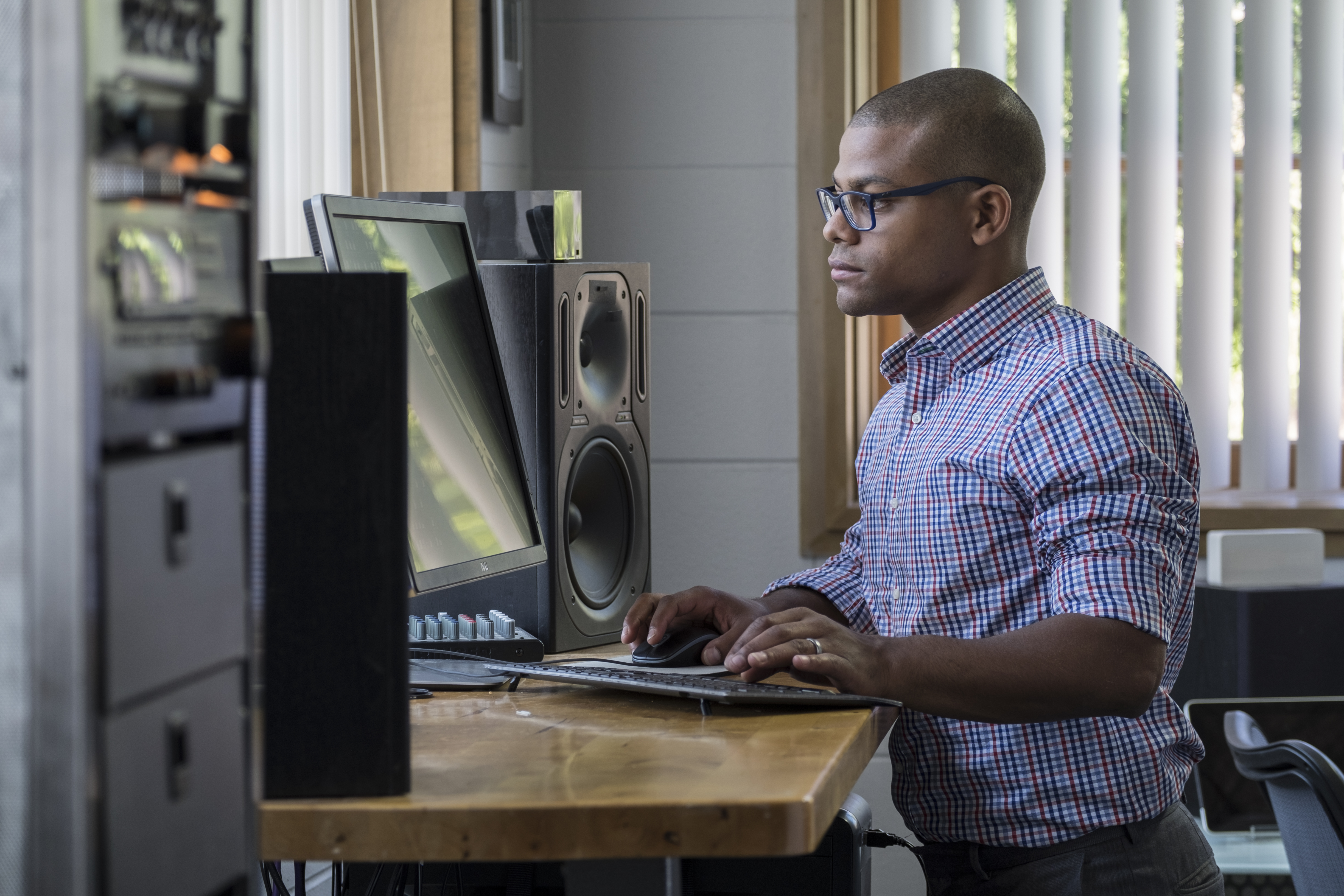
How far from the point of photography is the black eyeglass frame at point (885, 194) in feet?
5.68

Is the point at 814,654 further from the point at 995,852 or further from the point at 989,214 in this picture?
the point at 989,214

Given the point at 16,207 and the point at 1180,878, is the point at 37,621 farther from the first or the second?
the point at 1180,878

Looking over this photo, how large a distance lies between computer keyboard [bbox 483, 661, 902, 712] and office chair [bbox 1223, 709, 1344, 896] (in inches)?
24.7

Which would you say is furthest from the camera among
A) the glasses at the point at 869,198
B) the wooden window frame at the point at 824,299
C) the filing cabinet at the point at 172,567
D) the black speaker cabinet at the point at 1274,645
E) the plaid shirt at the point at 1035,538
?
the wooden window frame at the point at 824,299

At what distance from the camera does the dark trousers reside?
1490 millimetres

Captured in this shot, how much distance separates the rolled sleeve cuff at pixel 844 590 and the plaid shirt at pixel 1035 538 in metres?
0.14

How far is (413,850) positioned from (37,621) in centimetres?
40

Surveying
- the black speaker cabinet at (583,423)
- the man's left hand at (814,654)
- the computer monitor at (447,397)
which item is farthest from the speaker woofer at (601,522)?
the man's left hand at (814,654)

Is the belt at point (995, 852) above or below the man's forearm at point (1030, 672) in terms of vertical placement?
below

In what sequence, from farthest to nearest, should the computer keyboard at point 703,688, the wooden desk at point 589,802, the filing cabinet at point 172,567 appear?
1. the computer keyboard at point 703,688
2. the wooden desk at point 589,802
3. the filing cabinet at point 172,567

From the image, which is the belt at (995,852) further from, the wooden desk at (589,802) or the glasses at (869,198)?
the glasses at (869,198)

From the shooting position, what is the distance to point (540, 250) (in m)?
1.93

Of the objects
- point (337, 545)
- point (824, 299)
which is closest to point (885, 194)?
point (337, 545)

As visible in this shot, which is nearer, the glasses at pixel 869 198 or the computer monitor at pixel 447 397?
the computer monitor at pixel 447 397
